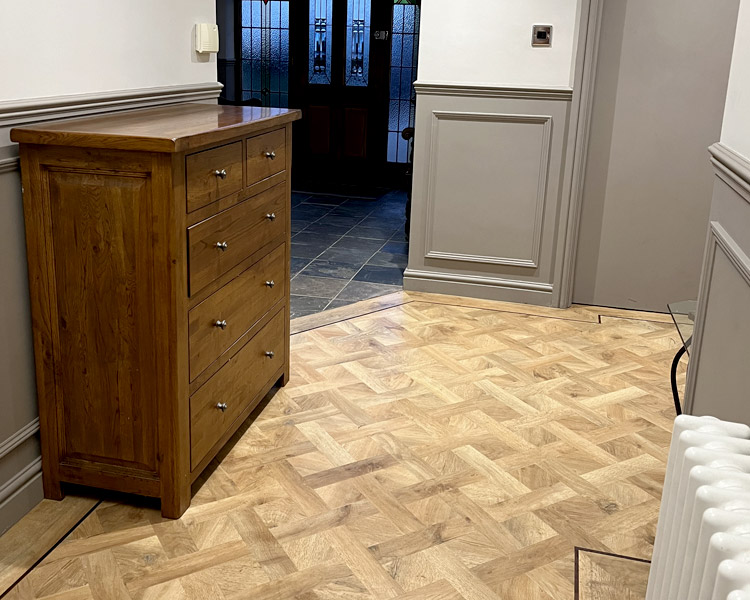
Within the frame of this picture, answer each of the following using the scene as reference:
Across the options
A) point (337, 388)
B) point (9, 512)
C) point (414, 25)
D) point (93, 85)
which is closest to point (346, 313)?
point (337, 388)

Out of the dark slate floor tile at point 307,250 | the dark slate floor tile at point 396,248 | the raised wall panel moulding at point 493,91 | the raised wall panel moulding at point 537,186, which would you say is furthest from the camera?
the dark slate floor tile at point 396,248

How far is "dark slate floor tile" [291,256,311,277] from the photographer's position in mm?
4598

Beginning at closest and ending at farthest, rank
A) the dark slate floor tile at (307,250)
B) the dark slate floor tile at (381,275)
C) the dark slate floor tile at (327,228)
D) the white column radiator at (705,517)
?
the white column radiator at (705,517)
the dark slate floor tile at (381,275)
the dark slate floor tile at (307,250)
the dark slate floor tile at (327,228)

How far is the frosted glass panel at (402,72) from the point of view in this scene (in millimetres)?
7266

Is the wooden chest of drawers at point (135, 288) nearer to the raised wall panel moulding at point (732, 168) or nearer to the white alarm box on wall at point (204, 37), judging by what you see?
the white alarm box on wall at point (204, 37)

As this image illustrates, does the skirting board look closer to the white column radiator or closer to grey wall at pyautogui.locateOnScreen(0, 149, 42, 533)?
grey wall at pyautogui.locateOnScreen(0, 149, 42, 533)

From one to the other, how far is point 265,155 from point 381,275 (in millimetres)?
2114

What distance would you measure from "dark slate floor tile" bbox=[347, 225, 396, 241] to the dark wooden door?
1.58 m

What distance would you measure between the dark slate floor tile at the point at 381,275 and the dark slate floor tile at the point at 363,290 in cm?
7

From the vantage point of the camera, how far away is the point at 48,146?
1.94 metres

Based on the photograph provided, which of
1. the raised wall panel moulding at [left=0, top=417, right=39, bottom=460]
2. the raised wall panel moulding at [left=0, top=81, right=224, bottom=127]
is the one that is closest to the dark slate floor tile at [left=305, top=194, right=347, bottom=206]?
the raised wall panel moulding at [left=0, top=81, right=224, bottom=127]

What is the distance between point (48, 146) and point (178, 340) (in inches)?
22.6

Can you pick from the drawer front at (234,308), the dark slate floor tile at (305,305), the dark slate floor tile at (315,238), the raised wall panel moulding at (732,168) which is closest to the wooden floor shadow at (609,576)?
the raised wall panel moulding at (732,168)

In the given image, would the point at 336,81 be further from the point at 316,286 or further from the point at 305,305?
the point at 305,305
